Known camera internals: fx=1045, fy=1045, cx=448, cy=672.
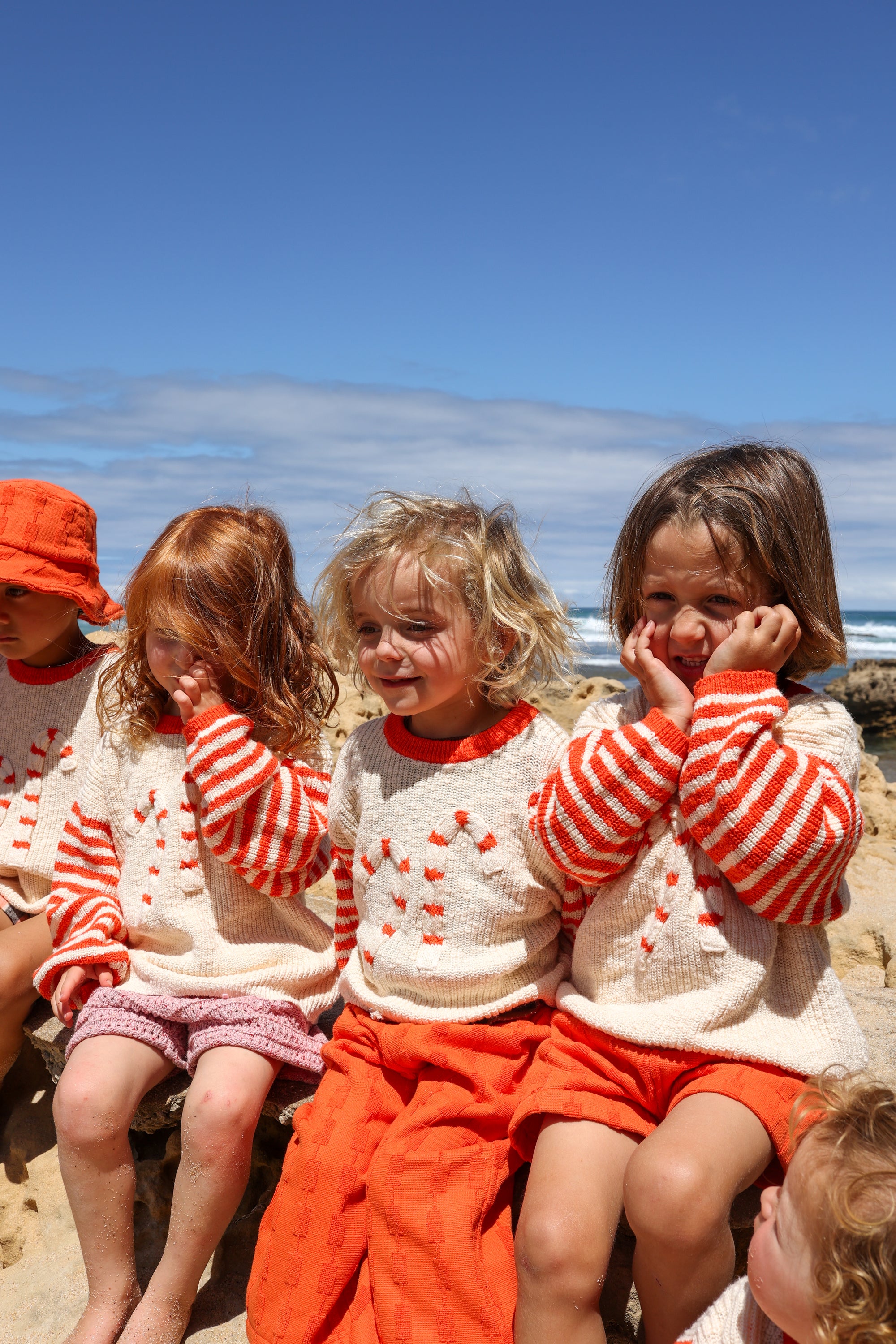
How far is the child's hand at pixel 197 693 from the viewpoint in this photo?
263cm

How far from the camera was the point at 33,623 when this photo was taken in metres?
3.21

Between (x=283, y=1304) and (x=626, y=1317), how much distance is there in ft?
2.26

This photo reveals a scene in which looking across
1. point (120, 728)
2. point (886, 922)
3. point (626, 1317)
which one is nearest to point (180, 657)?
point (120, 728)

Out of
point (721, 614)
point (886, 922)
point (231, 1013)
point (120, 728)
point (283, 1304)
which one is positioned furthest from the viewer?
point (886, 922)

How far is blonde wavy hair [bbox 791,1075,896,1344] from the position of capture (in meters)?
1.42

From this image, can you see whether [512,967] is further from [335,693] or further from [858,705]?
[858,705]

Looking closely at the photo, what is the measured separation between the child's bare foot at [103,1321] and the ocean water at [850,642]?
31.2 feet

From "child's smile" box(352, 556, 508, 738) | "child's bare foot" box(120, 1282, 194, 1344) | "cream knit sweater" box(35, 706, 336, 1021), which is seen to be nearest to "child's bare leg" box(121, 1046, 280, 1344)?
"child's bare foot" box(120, 1282, 194, 1344)

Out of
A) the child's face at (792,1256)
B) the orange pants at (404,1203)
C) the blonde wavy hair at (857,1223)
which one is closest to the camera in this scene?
the blonde wavy hair at (857,1223)

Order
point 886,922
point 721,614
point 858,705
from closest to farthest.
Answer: point 721,614 → point 886,922 → point 858,705

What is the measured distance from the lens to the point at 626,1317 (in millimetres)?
2109

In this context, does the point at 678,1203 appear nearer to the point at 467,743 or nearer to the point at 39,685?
the point at 467,743

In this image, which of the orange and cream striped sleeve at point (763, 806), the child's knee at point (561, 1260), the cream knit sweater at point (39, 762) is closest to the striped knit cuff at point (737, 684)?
the orange and cream striped sleeve at point (763, 806)

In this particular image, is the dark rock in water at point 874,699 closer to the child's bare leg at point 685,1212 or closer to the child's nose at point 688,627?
the child's nose at point 688,627
